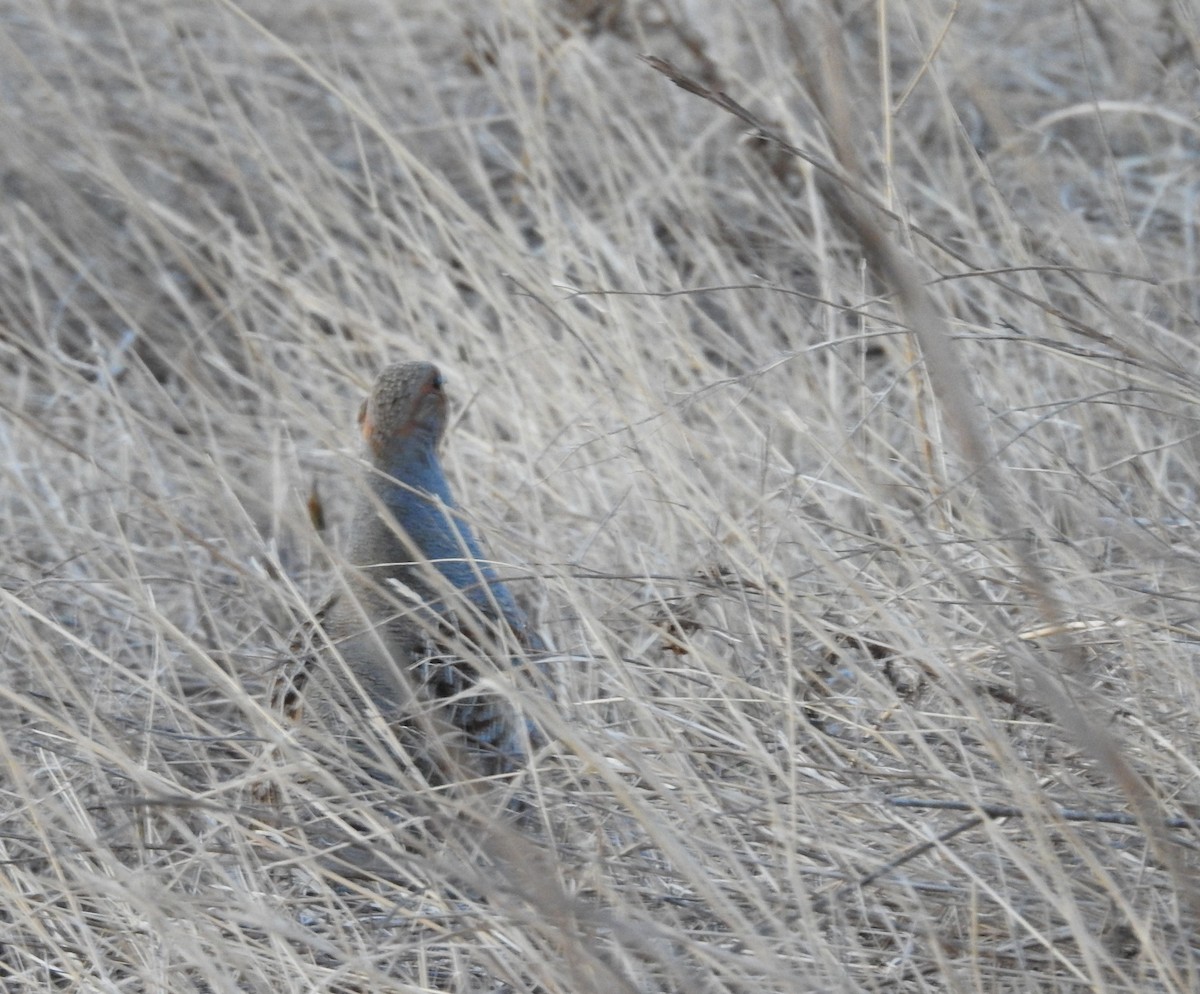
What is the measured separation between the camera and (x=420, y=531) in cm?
282

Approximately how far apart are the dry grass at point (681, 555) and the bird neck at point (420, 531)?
0.42 ft

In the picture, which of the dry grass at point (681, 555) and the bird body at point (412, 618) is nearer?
the dry grass at point (681, 555)

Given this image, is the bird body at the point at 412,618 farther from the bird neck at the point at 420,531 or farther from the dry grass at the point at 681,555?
the dry grass at the point at 681,555

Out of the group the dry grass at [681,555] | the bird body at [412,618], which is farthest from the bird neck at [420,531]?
the dry grass at [681,555]

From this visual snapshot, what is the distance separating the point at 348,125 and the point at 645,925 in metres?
4.24

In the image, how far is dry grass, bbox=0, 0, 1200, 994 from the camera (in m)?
1.83

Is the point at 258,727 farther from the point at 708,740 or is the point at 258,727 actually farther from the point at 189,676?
the point at 189,676

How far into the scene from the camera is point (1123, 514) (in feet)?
7.61

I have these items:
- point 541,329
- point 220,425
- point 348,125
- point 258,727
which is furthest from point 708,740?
point 348,125

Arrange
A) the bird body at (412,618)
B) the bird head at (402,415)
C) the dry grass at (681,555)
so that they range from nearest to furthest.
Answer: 1. the dry grass at (681,555)
2. the bird body at (412,618)
3. the bird head at (402,415)

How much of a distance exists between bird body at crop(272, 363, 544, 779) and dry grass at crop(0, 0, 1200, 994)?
0.11 metres

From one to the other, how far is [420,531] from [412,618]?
0.57 meters

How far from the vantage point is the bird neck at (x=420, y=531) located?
275 centimetres

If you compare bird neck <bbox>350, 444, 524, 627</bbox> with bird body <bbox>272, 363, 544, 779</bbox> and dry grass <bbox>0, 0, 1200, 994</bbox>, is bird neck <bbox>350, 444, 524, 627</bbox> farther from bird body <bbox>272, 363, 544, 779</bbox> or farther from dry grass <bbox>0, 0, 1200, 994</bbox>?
dry grass <bbox>0, 0, 1200, 994</bbox>
